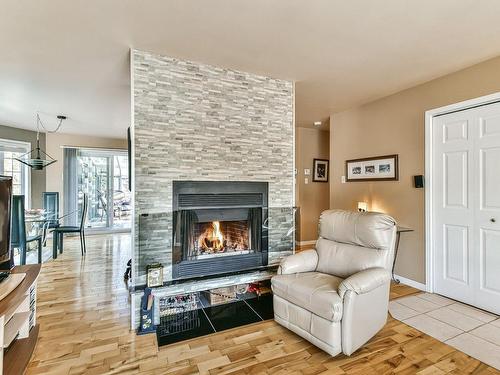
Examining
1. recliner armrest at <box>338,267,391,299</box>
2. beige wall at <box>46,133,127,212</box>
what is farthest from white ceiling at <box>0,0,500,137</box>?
beige wall at <box>46,133,127,212</box>

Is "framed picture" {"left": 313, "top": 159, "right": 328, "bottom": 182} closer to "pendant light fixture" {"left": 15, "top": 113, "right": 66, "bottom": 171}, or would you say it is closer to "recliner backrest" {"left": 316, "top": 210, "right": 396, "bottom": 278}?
"recliner backrest" {"left": 316, "top": 210, "right": 396, "bottom": 278}

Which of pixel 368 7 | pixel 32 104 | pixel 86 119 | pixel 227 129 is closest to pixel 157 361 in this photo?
pixel 227 129

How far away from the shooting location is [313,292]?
203 centimetres

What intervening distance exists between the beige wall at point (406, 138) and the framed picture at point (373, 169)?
0.23ft

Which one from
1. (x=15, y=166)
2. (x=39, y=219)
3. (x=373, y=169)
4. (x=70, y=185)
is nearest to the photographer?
(x=373, y=169)

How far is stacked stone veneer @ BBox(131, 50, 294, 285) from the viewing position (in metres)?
2.48

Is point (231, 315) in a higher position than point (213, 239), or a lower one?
lower

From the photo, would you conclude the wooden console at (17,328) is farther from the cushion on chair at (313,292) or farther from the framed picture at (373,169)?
the framed picture at (373,169)

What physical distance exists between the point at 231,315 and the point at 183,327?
465 mm

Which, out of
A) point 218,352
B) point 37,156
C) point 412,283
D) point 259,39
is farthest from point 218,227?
point 37,156

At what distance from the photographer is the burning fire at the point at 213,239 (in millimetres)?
2827

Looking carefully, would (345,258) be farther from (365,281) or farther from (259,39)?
(259,39)

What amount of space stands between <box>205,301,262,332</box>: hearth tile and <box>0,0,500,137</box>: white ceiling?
2.52 metres

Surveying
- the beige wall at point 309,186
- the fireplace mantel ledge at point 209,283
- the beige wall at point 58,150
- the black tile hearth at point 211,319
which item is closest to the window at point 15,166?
the beige wall at point 58,150
